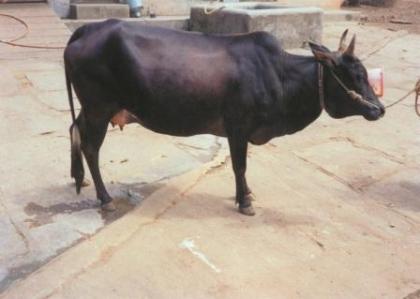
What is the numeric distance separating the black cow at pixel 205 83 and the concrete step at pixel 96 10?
18.7 ft

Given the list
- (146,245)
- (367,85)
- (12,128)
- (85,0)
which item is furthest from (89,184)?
(85,0)

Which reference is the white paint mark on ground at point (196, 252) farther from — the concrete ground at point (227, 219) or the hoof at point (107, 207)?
the hoof at point (107, 207)

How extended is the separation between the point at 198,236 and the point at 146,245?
365 mm

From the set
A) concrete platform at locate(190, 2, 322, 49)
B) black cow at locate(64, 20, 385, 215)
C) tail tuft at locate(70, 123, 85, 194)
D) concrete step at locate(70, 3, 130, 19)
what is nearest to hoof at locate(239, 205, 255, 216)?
black cow at locate(64, 20, 385, 215)

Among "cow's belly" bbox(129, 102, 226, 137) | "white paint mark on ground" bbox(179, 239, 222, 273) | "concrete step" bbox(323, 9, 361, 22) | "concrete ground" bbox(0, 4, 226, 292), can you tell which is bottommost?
"concrete step" bbox(323, 9, 361, 22)

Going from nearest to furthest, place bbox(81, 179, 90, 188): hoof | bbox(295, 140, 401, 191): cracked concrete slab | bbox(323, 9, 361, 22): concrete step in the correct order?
bbox(81, 179, 90, 188): hoof
bbox(295, 140, 401, 191): cracked concrete slab
bbox(323, 9, 361, 22): concrete step

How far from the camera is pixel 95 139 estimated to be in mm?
3947

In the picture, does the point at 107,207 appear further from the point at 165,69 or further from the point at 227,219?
the point at 165,69

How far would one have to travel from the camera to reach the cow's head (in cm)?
379

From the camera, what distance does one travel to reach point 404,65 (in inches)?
358

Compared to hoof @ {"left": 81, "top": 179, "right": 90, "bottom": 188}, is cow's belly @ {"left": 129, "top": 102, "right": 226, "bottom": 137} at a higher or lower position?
higher

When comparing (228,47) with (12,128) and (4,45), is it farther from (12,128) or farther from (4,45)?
(4,45)

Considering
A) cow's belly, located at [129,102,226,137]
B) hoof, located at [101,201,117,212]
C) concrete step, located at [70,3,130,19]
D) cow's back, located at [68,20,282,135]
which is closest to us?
cow's back, located at [68,20,282,135]

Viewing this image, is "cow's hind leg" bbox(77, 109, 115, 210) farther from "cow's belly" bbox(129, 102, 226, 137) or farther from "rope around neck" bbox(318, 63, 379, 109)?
"rope around neck" bbox(318, 63, 379, 109)
